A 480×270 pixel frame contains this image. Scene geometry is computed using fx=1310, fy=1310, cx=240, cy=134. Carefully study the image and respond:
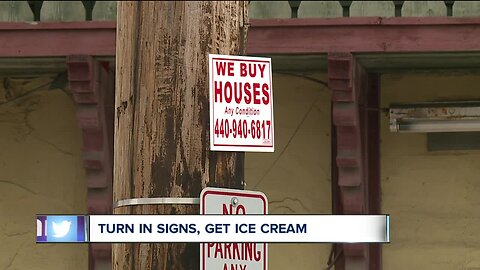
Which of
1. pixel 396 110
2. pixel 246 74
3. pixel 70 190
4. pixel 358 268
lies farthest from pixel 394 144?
pixel 246 74

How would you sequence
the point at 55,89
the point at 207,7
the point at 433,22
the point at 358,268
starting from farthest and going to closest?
the point at 55,89 → the point at 358,268 → the point at 433,22 → the point at 207,7

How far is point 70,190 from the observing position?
37.2 ft

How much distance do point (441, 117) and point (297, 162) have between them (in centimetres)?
128

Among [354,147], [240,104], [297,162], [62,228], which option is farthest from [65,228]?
[297,162]

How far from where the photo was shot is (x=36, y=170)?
11359 mm

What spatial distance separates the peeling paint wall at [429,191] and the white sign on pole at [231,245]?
655cm

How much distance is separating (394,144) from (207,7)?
275 inches

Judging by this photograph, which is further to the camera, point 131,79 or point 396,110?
point 396,110

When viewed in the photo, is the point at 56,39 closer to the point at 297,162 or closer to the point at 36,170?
the point at 36,170

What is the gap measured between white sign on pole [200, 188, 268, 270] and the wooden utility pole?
4 cm

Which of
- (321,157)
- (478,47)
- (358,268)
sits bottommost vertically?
(358,268)

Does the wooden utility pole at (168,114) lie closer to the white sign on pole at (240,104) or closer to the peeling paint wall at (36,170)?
the white sign on pole at (240,104)

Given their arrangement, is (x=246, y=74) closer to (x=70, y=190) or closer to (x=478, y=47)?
(x=478, y=47)

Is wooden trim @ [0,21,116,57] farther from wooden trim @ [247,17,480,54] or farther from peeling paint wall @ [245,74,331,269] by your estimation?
peeling paint wall @ [245,74,331,269]
